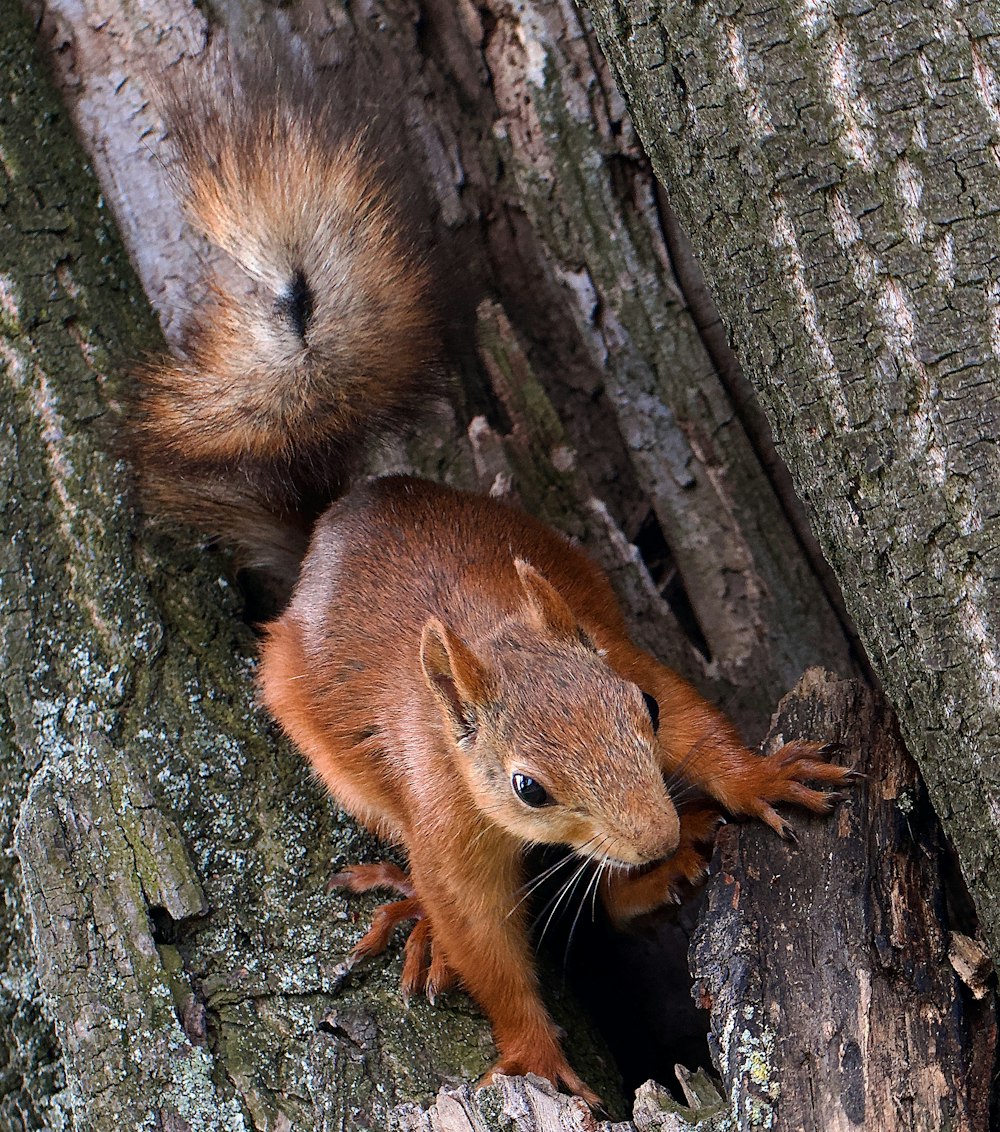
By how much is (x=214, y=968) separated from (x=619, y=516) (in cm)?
169

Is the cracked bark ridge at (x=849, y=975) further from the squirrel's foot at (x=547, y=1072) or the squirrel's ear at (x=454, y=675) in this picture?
the squirrel's ear at (x=454, y=675)

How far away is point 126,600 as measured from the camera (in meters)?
2.81

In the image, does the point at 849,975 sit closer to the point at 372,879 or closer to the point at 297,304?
the point at 372,879

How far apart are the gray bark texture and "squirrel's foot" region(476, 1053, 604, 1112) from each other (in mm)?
76

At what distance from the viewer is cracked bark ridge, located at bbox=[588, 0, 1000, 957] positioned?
1.84 metres

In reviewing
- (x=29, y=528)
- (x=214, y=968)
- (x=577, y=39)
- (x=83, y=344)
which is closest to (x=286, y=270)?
(x=83, y=344)

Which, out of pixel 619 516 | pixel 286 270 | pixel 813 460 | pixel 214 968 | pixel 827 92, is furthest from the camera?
pixel 619 516

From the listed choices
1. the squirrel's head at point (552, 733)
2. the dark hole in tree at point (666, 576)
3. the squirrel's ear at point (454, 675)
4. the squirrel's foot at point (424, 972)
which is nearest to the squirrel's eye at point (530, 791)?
the squirrel's head at point (552, 733)

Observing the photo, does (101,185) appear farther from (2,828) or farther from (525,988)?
(525,988)

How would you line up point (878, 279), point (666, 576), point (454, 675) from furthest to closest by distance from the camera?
1. point (666, 576)
2. point (454, 675)
3. point (878, 279)

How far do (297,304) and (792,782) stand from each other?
144 centimetres

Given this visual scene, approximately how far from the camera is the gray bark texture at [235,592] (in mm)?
2301

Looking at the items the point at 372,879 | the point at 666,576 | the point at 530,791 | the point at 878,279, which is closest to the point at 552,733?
the point at 530,791

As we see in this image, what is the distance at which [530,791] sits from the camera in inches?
86.4
